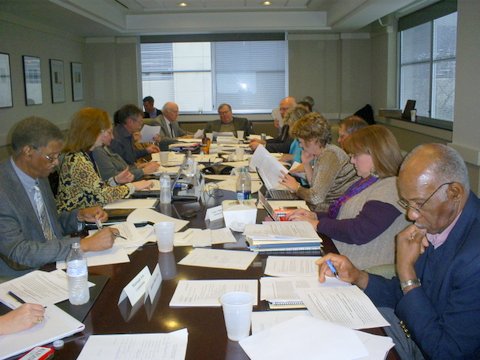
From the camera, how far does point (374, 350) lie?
1187 mm

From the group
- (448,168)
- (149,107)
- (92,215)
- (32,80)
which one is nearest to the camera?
(448,168)

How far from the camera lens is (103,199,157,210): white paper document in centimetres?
270

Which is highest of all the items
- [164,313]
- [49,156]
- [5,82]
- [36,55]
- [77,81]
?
[36,55]

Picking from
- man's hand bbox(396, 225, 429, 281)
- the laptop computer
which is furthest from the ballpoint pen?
the laptop computer

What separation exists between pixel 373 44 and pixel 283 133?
13.2 feet

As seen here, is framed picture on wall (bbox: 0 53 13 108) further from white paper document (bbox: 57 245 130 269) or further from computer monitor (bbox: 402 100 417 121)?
computer monitor (bbox: 402 100 417 121)

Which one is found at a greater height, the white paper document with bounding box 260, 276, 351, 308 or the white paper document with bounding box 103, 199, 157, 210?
the white paper document with bounding box 103, 199, 157, 210

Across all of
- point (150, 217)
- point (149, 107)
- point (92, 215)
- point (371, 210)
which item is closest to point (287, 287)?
point (371, 210)

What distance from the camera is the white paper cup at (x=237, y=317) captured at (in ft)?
4.00

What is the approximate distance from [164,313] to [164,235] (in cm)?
54

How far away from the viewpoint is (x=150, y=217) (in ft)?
8.05

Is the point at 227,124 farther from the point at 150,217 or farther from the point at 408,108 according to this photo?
the point at 150,217

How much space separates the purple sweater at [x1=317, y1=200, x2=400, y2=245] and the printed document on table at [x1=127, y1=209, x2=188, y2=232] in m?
0.72

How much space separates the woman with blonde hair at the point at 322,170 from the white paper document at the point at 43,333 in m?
1.77
